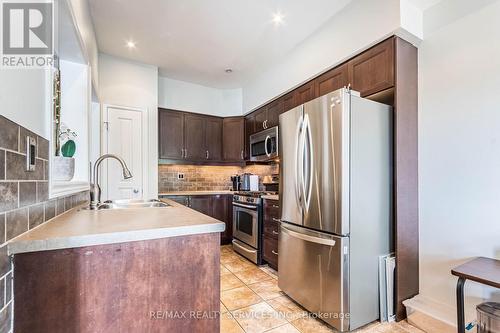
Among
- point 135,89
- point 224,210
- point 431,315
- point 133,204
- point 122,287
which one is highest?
point 135,89

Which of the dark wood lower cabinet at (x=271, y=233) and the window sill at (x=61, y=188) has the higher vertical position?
the window sill at (x=61, y=188)

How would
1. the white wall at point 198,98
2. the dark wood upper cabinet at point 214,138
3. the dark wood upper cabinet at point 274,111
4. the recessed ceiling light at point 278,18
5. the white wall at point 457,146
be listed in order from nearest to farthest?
the white wall at point 457,146 → the recessed ceiling light at point 278,18 → the dark wood upper cabinet at point 274,111 → the white wall at point 198,98 → the dark wood upper cabinet at point 214,138

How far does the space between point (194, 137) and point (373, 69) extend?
295cm

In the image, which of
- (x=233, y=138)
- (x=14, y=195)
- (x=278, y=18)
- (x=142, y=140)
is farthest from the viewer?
(x=233, y=138)

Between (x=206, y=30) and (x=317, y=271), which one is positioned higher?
(x=206, y=30)

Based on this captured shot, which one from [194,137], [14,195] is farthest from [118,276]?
[194,137]

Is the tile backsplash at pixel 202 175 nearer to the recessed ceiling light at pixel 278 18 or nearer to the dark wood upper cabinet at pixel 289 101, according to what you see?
the dark wood upper cabinet at pixel 289 101

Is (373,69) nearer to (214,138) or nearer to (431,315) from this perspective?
(431,315)

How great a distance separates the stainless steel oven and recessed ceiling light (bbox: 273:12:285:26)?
205cm

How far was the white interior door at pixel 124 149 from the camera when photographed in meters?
3.28

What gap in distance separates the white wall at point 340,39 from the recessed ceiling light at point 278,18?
44cm

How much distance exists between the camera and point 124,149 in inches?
133

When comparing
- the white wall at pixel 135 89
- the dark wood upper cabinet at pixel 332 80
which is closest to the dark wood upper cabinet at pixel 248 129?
the white wall at pixel 135 89

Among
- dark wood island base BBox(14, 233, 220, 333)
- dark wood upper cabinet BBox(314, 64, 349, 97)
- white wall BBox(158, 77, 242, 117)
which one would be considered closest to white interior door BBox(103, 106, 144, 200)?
white wall BBox(158, 77, 242, 117)
